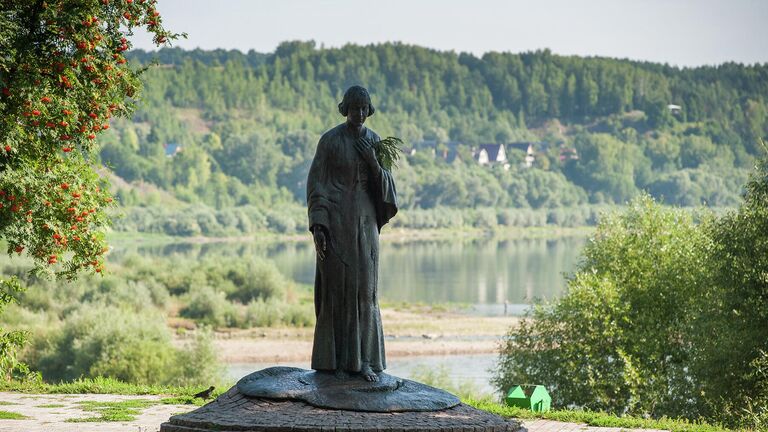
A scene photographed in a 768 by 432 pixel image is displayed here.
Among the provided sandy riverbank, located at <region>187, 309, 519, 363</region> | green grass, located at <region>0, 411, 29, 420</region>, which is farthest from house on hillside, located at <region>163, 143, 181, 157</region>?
green grass, located at <region>0, 411, 29, 420</region>

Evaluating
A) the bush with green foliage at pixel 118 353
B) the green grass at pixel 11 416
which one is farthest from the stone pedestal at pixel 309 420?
the bush with green foliage at pixel 118 353

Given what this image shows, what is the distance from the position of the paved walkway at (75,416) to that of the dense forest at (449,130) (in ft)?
331

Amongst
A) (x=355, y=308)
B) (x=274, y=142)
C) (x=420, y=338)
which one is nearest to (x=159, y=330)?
(x=420, y=338)

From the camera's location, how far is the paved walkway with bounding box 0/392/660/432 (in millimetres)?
11859

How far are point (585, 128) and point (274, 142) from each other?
61.2 meters

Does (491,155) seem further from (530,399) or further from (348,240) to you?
(348,240)

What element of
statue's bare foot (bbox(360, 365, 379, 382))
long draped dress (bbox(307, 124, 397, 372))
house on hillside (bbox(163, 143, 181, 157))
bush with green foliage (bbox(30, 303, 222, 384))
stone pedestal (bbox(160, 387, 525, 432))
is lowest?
bush with green foliage (bbox(30, 303, 222, 384))

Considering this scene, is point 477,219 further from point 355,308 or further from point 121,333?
point 355,308

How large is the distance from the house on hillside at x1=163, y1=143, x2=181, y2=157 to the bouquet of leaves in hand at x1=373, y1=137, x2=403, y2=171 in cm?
13728

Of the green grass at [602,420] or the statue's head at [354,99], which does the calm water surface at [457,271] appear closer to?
the green grass at [602,420]

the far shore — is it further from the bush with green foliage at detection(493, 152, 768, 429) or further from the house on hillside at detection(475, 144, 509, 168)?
the bush with green foliage at detection(493, 152, 768, 429)

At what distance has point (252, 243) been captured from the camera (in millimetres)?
103562

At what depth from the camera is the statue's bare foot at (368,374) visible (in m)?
10.4

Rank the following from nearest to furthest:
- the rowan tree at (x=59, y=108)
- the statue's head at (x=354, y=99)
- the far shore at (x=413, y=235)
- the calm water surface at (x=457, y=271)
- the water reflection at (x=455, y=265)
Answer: the statue's head at (x=354, y=99) < the rowan tree at (x=59, y=108) < the calm water surface at (x=457, y=271) < the water reflection at (x=455, y=265) < the far shore at (x=413, y=235)
